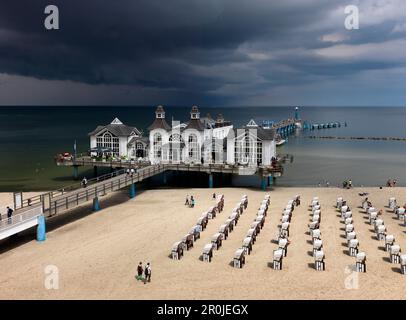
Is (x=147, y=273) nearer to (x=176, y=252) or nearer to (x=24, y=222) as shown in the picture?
(x=176, y=252)

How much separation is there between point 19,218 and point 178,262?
28.4ft

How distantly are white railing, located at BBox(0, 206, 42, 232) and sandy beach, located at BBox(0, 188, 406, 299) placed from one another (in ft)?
4.52

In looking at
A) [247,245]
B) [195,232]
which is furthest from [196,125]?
[247,245]

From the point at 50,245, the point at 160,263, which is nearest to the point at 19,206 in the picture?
the point at 50,245

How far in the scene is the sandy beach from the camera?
16797mm

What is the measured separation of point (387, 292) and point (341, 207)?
12799 millimetres

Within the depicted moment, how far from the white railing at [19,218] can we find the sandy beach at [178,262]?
1.38 m

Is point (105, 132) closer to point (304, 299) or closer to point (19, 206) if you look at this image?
point (19, 206)

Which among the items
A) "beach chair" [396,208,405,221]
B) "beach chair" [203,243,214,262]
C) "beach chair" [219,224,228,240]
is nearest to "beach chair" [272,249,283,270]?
"beach chair" [203,243,214,262]

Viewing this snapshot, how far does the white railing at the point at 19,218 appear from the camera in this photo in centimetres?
2134

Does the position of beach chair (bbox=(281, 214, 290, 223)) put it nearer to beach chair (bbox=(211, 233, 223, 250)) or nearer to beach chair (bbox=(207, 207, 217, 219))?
beach chair (bbox=(207, 207, 217, 219))

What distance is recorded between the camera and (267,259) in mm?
20156

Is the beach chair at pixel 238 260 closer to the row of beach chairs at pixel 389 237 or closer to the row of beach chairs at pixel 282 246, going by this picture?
the row of beach chairs at pixel 282 246

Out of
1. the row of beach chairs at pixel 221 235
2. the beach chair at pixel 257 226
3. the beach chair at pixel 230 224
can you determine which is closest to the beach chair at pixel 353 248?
the beach chair at pixel 257 226
